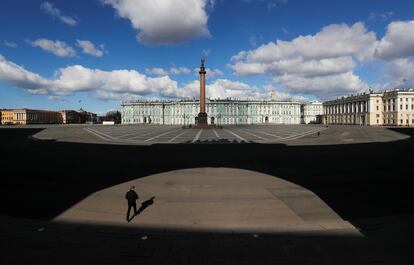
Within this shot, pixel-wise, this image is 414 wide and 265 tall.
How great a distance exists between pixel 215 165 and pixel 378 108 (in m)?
140

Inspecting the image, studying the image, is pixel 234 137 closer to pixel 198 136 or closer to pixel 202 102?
pixel 198 136

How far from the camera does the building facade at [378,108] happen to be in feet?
413

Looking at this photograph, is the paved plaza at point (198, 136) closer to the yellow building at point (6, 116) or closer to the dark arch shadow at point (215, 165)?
the dark arch shadow at point (215, 165)

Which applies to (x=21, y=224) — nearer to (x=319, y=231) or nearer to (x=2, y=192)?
(x=2, y=192)

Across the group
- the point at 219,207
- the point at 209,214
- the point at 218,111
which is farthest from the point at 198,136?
the point at 218,111

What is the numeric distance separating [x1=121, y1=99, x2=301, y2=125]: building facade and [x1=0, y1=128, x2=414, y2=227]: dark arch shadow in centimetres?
15172

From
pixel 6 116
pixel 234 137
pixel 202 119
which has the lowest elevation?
pixel 234 137

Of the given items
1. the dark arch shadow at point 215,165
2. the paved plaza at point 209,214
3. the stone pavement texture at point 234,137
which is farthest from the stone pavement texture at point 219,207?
the stone pavement texture at point 234,137

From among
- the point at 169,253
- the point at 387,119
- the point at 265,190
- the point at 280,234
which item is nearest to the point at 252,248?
the point at 280,234

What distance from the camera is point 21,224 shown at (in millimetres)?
9648

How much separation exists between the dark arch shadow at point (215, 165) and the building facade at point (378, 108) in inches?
4713

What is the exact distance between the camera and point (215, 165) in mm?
19812

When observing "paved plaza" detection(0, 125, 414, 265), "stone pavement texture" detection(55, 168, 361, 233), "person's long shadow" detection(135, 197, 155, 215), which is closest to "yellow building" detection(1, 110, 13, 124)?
"paved plaza" detection(0, 125, 414, 265)

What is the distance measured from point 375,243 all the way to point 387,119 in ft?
476
